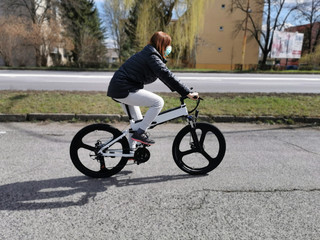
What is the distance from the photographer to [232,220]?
2.45 metres

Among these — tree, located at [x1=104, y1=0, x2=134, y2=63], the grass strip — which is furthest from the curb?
tree, located at [x1=104, y1=0, x2=134, y2=63]

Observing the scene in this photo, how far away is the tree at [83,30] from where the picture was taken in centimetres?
2772

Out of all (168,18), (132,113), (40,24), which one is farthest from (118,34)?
(132,113)

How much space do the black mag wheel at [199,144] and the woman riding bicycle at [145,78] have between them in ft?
1.83

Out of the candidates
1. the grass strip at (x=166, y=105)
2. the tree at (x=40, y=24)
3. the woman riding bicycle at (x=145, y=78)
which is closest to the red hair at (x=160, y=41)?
the woman riding bicycle at (x=145, y=78)

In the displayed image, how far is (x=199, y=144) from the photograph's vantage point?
139 inches

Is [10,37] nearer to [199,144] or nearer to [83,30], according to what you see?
[83,30]

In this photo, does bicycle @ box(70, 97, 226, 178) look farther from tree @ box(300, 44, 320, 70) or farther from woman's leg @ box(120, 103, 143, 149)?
tree @ box(300, 44, 320, 70)

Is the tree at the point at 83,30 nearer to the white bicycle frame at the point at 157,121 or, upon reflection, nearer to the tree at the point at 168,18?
the tree at the point at 168,18

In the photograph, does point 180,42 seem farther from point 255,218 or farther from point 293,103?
point 255,218

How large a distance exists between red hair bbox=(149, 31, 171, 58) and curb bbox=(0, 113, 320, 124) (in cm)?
373

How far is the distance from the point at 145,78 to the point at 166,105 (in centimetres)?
458

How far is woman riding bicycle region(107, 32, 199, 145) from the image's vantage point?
2.97 m

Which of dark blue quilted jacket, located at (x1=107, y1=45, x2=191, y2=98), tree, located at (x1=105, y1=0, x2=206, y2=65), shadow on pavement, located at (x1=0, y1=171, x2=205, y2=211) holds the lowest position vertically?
shadow on pavement, located at (x1=0, y1=171, x2=205, y2=211)
